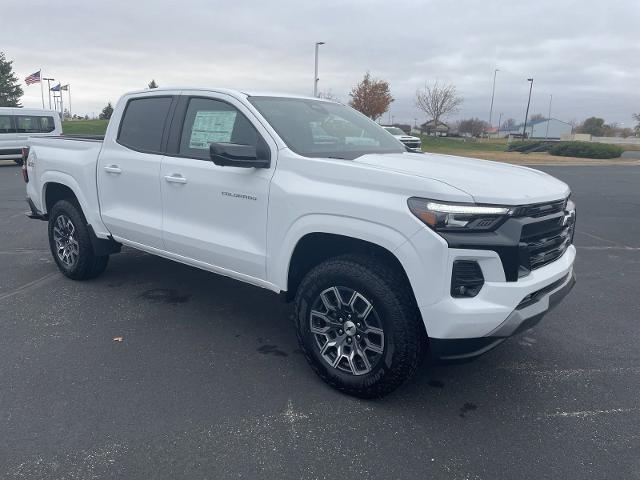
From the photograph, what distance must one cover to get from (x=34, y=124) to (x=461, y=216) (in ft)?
70.3

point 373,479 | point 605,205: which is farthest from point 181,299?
point 605,205

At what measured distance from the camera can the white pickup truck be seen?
2916 mm

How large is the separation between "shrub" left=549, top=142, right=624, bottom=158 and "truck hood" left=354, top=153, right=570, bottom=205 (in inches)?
1352

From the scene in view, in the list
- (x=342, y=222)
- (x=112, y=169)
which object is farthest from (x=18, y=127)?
(x=342, y=222)

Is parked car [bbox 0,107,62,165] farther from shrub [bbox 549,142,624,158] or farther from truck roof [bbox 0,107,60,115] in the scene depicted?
shrub [bbox 549,142,624,158]

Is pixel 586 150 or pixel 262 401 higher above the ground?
pixel 586 150

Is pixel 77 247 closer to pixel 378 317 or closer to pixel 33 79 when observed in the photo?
pixel 378 317

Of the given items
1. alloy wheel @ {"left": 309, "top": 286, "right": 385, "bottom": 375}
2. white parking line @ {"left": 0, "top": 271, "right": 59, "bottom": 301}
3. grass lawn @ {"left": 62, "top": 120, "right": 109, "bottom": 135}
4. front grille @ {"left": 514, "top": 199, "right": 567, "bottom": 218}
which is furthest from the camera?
grass lawn @ {"left": 62, "top": 120, "right": 109, "bottom": 135}

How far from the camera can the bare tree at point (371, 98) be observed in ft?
145

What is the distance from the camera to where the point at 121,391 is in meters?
3.46

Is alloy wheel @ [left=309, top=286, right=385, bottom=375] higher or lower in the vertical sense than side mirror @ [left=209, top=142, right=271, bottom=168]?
lower

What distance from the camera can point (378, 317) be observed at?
Answer: 3219 millimetres

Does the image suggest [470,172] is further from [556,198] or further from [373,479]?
[373,479]

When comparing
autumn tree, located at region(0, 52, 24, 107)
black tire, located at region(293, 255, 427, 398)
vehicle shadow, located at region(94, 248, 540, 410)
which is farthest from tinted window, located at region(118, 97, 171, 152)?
autumn tree, located at region(0, 52, 24, 107)
